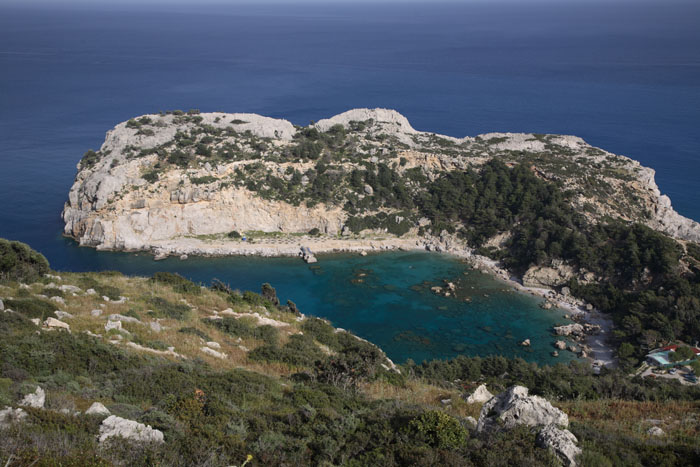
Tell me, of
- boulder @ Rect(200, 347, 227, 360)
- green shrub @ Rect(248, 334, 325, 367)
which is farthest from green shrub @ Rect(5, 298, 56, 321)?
green shrub @ Rect(248, 334, 325, 367)

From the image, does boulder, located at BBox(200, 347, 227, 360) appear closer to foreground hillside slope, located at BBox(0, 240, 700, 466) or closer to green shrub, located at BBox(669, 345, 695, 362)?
foreground hillside slope, located at BBox(0, 240, 700, 466)

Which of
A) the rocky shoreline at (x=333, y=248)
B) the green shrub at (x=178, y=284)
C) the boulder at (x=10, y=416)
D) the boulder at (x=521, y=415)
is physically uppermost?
the boulder at (x=10, y=416)

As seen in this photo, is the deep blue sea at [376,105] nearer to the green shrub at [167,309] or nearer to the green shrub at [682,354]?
the green shrub at [682,354]

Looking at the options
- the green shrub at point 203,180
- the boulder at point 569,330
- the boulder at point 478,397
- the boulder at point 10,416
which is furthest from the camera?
the green shrub at point 203,180

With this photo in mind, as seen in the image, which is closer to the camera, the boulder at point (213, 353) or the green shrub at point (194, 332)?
the boulder at point (213, 353)

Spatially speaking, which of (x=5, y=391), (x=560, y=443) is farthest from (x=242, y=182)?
(x=560, y=443)

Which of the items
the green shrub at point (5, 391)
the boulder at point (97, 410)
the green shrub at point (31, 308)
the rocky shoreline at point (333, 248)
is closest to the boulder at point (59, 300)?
the green shrub at point (31, 308)

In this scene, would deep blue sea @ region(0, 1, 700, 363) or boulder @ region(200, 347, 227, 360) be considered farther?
deep blue sea @ region(0, 1, 700, 363)
